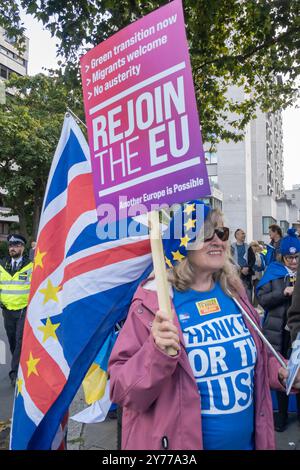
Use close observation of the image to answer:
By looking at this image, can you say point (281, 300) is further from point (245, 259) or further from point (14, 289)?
point (245, 259)

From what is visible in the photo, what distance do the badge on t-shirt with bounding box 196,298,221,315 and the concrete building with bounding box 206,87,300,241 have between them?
3095 cm

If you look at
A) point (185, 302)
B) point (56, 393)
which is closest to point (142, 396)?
point (185, 302)

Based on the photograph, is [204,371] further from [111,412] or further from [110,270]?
[111,412]

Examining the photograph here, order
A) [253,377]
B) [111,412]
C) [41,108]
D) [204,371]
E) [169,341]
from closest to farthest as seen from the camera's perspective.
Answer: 1. [169,341]
2. [204,371]
3. [253,377]
4. [111,412]
5. [41,108]

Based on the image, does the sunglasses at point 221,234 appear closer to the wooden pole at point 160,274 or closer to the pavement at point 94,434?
the wooden pole at point 160,274

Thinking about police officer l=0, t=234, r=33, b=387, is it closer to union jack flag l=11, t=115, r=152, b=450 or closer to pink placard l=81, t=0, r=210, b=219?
union jack flag l=11, t=115, r=152, b=450

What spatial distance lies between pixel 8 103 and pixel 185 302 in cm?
2448

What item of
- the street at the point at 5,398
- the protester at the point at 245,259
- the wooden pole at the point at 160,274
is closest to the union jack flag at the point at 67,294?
the wooden pole at the point at 160,274

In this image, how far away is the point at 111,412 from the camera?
4703 millimetres

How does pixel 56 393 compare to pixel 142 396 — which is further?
pixel 56 393

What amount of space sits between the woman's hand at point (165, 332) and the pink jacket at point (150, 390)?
2.0 inches

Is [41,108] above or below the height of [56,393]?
above

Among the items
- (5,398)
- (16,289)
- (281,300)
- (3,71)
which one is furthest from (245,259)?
(3,71)

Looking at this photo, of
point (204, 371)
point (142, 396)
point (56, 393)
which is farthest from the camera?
point (56, 393)
